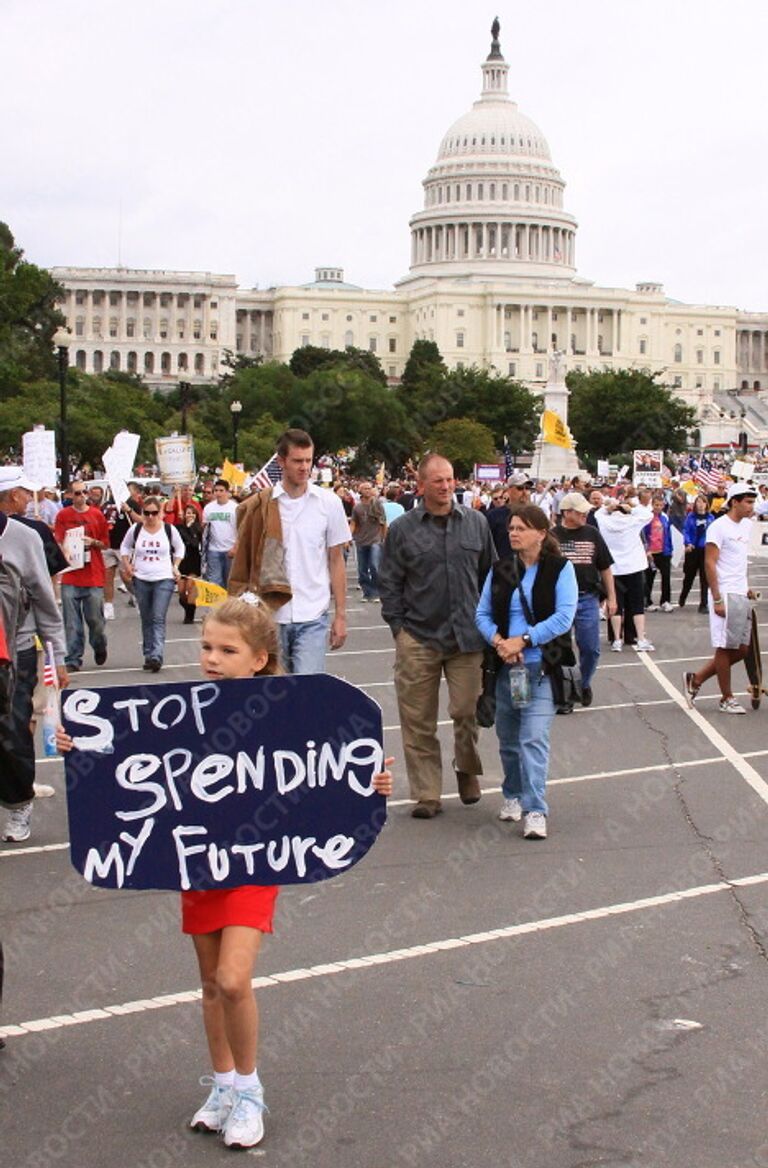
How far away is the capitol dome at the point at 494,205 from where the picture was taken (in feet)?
552

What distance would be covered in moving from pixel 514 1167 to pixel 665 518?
1930cm

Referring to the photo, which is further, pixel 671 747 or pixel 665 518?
pixel 665 518

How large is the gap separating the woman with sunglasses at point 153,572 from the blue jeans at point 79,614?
0.36m

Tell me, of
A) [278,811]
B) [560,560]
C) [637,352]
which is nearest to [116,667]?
[560,560]

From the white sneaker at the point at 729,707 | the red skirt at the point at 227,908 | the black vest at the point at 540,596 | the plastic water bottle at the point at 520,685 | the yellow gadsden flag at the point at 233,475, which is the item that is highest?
the yellow gadsden flag at the point at 233,475

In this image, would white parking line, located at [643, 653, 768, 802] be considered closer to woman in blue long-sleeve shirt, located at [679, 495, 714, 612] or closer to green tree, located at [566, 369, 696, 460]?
woman in blue long-sleeve shirt, located at [679, 495, 714, 612]

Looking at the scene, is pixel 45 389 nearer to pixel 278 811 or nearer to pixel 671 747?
pixel 671 747

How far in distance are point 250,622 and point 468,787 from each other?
449cm

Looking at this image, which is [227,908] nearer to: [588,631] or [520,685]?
[520,685]

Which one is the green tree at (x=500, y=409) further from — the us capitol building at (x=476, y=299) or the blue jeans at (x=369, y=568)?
the blue jeans at (x=369, y=568)

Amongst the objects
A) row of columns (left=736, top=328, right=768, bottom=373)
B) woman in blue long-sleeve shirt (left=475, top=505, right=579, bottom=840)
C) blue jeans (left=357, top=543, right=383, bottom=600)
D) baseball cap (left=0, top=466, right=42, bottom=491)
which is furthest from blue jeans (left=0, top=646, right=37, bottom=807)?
row of columns (left=736, top=328, right=768, bottom=373)

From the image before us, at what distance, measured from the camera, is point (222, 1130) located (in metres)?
4.74

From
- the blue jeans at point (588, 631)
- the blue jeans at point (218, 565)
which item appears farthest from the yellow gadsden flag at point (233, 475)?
the blue jeans at point (588, 631)

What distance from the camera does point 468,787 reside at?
9234 mm
